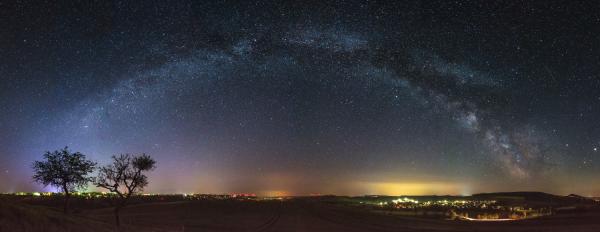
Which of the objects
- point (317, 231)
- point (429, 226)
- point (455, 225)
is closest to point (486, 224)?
point (455, 225)

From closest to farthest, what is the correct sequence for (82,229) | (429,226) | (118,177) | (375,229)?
(82,229) < (118,177) < (375,229) < (429,226)

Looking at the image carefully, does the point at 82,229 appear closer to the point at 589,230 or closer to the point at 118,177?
the point at 118,177

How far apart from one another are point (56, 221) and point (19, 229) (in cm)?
289

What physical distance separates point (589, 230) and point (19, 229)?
56108 mm

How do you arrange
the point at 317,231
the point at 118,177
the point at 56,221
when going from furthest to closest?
the point at 317,231, the point at 118,177, the point at 56,221

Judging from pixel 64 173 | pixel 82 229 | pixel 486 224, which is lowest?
pixel 486 224

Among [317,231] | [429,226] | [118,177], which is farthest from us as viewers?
[429,226]

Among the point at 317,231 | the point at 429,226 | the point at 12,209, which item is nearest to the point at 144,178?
the point at 317,231

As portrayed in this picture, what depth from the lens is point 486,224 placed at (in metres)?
61.9

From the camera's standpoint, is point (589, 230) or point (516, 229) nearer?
point (589, 230)

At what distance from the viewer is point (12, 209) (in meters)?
17.4

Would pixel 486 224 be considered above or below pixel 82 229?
below

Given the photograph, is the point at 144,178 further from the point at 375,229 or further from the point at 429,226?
the point at 429,226

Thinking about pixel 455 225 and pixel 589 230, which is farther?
pixel 455 225
